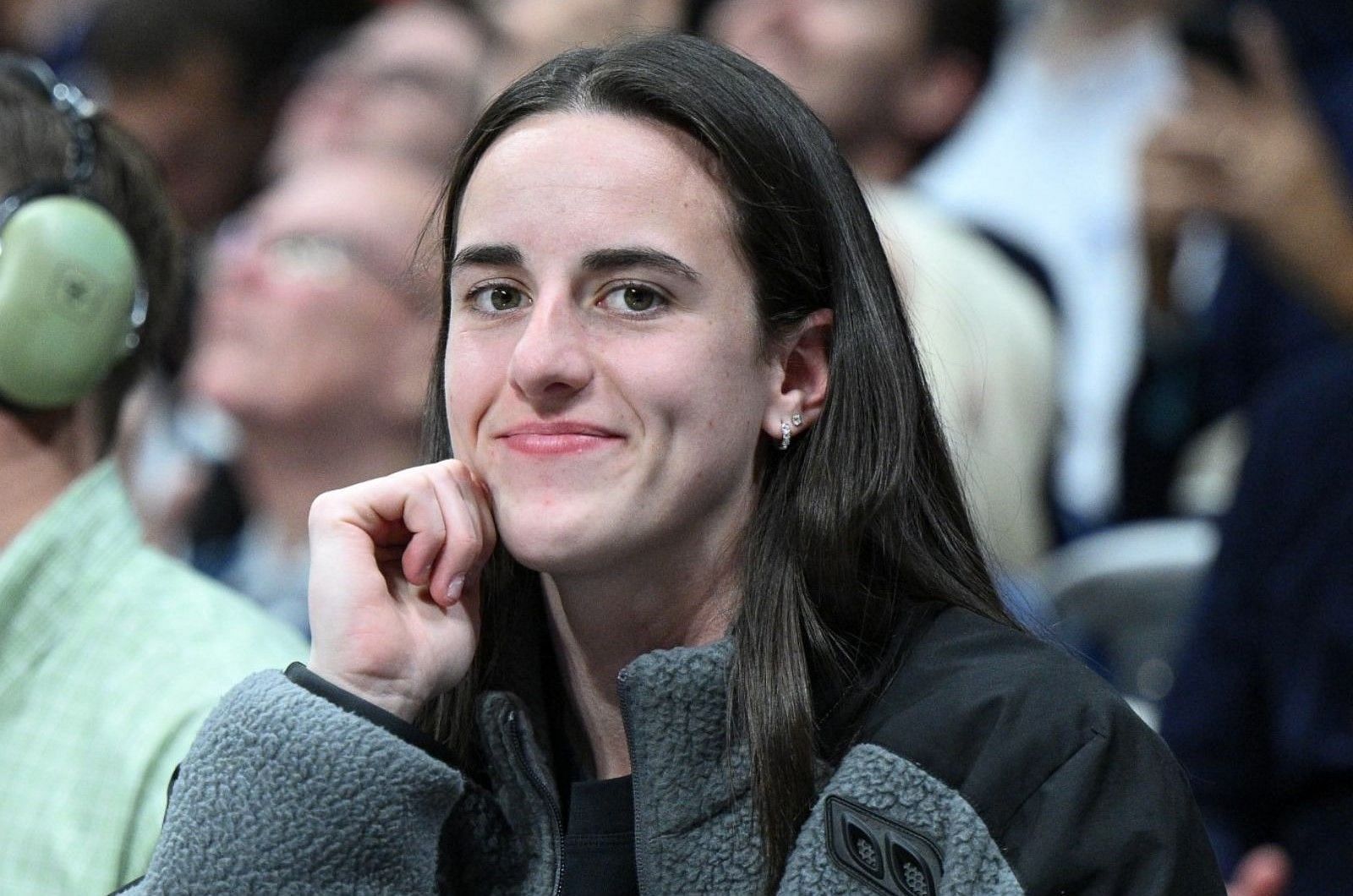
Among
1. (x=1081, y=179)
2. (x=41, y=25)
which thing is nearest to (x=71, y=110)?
(x=1081, y=179)

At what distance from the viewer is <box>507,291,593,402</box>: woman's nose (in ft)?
5.78

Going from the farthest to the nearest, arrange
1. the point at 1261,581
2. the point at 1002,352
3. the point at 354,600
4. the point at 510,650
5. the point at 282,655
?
1. the point at 1002,352
2. the point at 1261,581
3. the point at 282,655
4. the point at 510,650
5. the point at 354,600

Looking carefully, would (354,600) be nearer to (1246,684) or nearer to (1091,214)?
(1246,684)

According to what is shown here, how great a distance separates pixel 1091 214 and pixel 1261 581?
5.11ft

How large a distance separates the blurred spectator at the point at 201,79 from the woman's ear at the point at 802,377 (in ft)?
10.9

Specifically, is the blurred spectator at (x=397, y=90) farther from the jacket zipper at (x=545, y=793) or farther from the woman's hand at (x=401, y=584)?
the jacket zipper at (x=545, y=793)

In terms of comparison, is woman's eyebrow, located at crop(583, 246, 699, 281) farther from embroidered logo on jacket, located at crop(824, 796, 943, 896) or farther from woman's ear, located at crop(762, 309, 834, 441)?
embroidered logo on jacket, located at crop(824, 796, 943, 896)

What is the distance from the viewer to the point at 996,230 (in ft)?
14.0

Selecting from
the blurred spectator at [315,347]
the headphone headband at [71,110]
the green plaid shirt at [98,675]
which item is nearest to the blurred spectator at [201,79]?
the blurred spectator at [315,347]

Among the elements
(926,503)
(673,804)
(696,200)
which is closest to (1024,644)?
(926,503)

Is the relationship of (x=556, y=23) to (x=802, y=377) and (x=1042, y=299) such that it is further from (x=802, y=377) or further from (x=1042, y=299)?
(x=802, y=377)

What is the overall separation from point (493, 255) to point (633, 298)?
15 centimetres

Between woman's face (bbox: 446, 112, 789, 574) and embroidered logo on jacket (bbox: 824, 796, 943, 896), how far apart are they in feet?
1.07

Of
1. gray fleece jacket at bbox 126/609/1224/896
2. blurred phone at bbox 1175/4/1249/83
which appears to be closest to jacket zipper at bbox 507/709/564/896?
gray fleece jacket at bbox 126/609/1224/896
